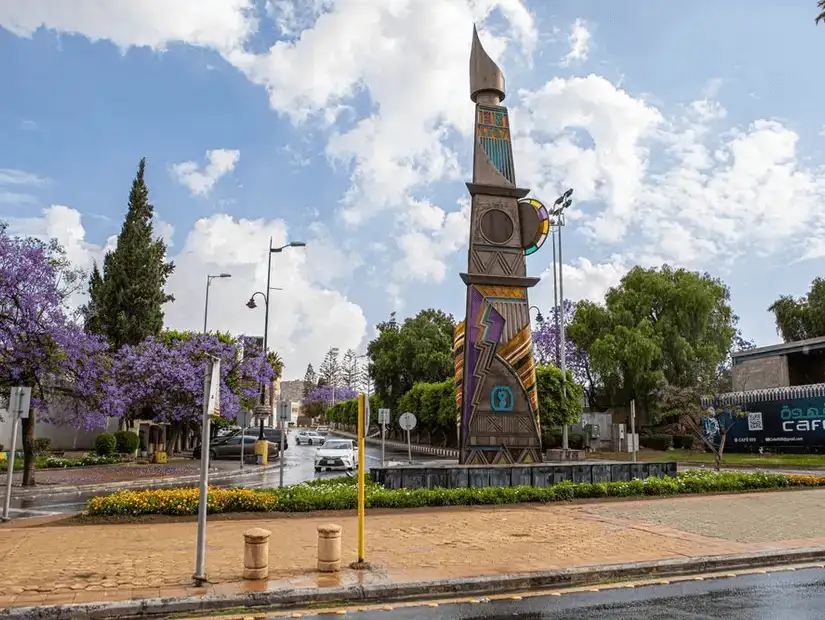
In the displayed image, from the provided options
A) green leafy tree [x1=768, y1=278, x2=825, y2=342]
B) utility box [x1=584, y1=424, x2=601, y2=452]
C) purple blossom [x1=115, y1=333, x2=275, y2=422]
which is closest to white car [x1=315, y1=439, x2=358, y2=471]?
purple blossom [x1=115, y1=333, x2=275, y2=422]

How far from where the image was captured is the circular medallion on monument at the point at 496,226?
21500 millimetres

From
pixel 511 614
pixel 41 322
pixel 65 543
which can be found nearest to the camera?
pixel 511 614

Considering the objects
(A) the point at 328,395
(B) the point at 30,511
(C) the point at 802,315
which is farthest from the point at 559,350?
(A) the point at 328,395

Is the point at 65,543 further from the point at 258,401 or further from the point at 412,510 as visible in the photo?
the point at 258,401

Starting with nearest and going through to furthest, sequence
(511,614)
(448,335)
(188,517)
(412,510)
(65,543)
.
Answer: (511,614), (65,543), (188,517), (412,510), (448,335)

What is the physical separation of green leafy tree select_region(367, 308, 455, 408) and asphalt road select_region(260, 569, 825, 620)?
54.9 meters

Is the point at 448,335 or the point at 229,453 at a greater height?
the point at 448,335

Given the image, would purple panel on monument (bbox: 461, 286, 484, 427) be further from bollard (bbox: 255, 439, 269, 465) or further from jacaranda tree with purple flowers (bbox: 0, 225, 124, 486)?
bollard (bbox: 255, 439, 269, 465)

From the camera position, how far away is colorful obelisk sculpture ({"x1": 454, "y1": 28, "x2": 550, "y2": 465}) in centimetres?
2036

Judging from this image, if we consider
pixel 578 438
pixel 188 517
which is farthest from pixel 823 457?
pixel 188 517

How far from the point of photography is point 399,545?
11023mm

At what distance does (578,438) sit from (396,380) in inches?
922

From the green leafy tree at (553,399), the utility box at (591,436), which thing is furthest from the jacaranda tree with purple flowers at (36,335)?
the utility box at (591,436)

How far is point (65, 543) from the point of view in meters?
11.0
